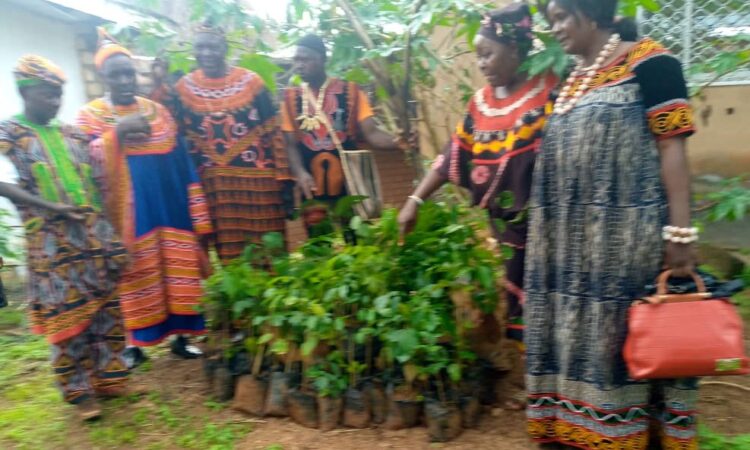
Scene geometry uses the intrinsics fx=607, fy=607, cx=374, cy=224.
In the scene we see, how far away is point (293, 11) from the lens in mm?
3633

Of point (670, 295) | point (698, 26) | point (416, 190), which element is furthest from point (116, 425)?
point (698, 26)

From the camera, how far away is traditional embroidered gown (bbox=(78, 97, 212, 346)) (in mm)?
3408

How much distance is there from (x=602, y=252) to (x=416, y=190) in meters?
1.06

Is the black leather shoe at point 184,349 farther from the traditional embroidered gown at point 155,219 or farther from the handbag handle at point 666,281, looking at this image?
the handbag handle at point 666,281

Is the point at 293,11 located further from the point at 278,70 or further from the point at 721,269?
the point at 721,269

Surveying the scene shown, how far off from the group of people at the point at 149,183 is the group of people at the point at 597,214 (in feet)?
4.43

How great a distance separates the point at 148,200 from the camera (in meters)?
3.51

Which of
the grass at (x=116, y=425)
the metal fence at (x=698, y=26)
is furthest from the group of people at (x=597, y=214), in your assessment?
the metal fence at (x=698, y=26)

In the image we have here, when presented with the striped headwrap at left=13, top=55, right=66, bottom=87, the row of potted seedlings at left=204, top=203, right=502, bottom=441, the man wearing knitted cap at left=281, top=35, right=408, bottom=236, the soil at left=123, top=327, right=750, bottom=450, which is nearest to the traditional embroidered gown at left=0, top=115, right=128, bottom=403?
the striped headwrap at left=13, top=55, right=66, bottom=87

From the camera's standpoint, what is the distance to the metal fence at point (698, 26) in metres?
4.81

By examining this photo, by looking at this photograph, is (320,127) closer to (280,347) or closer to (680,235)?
(280,347)

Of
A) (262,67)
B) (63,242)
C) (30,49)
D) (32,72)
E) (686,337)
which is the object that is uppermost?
(30,49)

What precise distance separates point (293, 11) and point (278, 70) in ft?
1.19

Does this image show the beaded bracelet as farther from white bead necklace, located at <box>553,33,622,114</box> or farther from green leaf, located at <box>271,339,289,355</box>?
green leaf, located at <box>271,339,289,355</box>
